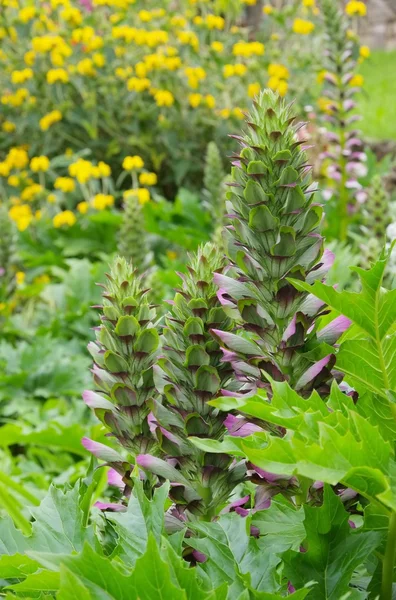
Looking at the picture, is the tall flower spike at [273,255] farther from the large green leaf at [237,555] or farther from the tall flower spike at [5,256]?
the tall flower spike at [5,256]

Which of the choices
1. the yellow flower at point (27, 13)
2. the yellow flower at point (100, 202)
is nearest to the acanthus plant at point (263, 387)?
the yellow flower at point (100, 202)

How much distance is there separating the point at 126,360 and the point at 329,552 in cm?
38

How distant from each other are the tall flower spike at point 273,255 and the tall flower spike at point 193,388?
4 centimetres

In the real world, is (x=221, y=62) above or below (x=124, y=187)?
above

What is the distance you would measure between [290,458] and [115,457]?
0.39 metres

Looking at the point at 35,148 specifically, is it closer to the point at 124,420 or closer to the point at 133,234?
the point at 133,234

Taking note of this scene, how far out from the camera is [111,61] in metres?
7.47

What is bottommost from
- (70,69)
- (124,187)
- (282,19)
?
(124,187)

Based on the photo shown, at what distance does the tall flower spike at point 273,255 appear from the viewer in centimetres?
96

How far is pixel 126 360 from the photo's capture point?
1084 millimetres

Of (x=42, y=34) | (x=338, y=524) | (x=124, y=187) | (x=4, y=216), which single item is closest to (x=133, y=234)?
(x=4, y=216)

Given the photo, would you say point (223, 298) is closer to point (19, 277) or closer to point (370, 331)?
point (370, 331)

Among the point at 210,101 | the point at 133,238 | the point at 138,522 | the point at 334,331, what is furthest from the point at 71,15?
the point at 138,522

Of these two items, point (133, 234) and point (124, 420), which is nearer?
A: point (124, 420)
